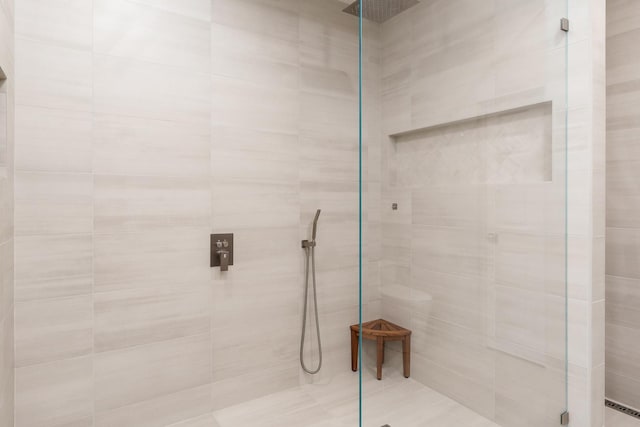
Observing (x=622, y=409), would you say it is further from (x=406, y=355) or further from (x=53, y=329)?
(x=53, y=329)

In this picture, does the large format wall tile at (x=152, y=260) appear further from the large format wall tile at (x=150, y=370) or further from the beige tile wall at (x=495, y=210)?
the beige tile wall at (x=495, y=210)

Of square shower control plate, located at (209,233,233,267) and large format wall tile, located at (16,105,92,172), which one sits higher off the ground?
large format wall tile, located at (16,105,92,172)

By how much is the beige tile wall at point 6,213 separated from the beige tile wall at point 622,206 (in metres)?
2.65

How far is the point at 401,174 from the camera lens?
120 cm

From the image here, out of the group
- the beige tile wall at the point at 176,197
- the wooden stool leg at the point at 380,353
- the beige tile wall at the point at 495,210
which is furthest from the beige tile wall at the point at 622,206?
the wooden stool leg at the point at 380,353

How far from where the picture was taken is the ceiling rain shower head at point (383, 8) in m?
1.16

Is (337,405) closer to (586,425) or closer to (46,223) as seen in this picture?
(586,425)

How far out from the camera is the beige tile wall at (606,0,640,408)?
1.84 m

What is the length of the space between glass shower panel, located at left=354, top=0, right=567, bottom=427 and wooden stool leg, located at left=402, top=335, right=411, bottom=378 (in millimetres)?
10

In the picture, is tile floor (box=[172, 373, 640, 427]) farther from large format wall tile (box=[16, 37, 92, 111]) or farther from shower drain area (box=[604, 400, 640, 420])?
large format wall tile (box=[16, 37, 92, 111])

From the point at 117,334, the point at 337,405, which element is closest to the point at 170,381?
the point at 117,334

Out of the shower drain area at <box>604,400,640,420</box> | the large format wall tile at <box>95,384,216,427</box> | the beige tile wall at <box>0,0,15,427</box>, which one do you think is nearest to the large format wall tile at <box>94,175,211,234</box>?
the beige tile wall at <box>0,0,15,427</box>

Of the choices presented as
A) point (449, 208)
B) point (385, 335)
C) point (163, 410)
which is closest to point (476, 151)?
point (449, 208)

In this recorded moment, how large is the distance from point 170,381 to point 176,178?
973 millimetres
